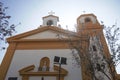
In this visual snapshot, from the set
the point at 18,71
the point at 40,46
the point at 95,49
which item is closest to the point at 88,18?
the point at 95,49

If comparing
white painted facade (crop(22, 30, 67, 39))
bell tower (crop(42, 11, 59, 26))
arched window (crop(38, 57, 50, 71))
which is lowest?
arched window (crop(38, 57, 50, 71))

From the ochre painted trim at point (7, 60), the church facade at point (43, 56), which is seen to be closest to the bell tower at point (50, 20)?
the church facade at point (43, 56)

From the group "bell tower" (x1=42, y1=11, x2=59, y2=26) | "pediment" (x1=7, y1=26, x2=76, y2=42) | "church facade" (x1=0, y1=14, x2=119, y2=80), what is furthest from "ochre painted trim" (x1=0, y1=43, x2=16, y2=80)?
"bell tower" (x1=42, y1=11, x2=59, y2=26)

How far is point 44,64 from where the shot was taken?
1516 centimetres

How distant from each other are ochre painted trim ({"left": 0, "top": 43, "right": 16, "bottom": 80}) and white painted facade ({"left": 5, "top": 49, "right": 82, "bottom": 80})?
13.1 inches

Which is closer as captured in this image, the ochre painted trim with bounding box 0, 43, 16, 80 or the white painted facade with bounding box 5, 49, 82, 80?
the white painted facade with bounding box 5, 49, 82, 80

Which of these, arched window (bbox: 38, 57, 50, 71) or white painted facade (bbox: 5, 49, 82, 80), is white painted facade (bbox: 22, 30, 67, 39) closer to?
white painted facade (bbox: 5, 49, 82, 80)

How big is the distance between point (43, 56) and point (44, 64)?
1.03 metres

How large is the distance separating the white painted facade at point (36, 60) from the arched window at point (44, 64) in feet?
1.03

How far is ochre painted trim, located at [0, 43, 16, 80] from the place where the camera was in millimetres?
14581

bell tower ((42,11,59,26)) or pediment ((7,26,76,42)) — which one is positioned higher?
bell tower ((42,11,59,26))

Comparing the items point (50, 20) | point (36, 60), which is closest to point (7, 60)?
point (36, 60)

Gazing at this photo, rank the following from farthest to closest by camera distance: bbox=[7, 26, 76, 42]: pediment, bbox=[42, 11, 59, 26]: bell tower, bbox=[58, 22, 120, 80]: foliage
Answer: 1. bbox=[42, 11, 59, 26]: bell tower
2. bbox=[7, 26, 76, 42]: pediment
3. bbox=[58, 22, 120, 80]: foliage

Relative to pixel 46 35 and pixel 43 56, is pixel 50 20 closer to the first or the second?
pixel 46 35
